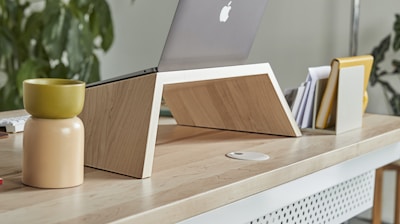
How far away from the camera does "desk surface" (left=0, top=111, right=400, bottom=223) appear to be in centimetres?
102

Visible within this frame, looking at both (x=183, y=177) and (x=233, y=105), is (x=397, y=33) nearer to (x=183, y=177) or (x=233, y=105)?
(x=233, y=105)

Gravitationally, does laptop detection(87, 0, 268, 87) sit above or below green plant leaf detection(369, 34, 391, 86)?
above

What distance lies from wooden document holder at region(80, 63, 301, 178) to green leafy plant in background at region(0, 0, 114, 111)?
196 cm

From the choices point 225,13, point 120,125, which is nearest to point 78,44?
point 225,13

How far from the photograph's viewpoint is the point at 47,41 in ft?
11.5

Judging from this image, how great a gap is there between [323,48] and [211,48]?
7.67 feet

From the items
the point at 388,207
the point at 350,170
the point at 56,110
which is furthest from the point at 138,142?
the point at 388,207

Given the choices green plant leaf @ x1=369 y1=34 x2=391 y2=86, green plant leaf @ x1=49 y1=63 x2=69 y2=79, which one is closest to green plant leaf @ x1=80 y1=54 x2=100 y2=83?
green plant leaf @ x1=49 y1=63 x2=69 y2=79

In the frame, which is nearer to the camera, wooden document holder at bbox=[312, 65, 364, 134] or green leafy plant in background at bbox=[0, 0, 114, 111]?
wooden document holder at bbox=[312, 65, 364, 134]

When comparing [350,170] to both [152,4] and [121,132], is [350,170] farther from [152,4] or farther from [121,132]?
[152,4]

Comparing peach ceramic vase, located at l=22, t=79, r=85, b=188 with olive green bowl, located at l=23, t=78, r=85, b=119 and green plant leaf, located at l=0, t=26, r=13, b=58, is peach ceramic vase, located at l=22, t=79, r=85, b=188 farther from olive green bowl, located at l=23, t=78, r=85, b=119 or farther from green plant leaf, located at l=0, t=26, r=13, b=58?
green plant leaf, located at l=0, t=26, r=13, b=58

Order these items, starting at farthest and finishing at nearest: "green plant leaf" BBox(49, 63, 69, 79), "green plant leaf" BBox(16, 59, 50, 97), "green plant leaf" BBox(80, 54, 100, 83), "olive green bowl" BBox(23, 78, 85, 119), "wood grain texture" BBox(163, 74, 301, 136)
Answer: "green plant leaf" BBox(80, 54, 100, 83) < "green plant leaf" BBox(49, 63, 69, 79) < "green plant leaf" BBox(16, 59, 50, 97) < "wood grain texture" BBox(163, 74, 301, 136) < "olive green bowl" BBox(23, 78, 85, 119)

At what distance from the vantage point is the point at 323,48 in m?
3.69

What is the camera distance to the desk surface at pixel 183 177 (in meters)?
1.02
